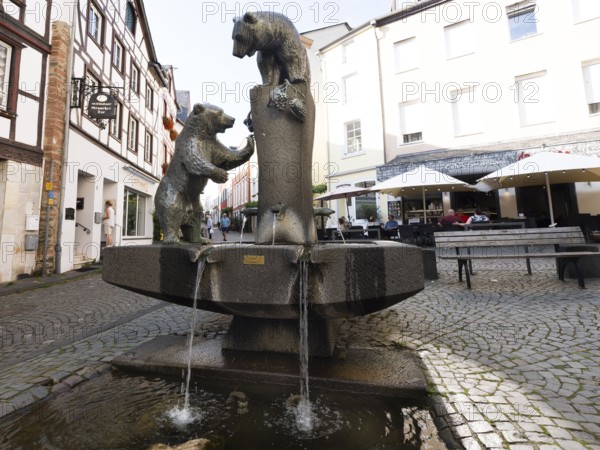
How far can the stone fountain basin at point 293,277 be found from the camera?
1941 millimetres

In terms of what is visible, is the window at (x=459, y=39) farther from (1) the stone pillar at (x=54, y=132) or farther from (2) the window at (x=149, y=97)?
(2) the window at (x=149, y=97)

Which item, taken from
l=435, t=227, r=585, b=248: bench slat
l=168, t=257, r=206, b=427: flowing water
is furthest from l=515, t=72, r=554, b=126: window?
l=168, t=257, r=206, b=427: flowing water

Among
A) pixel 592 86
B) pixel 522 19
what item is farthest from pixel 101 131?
pixel 592 86

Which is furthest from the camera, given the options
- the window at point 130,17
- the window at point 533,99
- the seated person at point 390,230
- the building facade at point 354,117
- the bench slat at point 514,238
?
the building facade at point 354,117

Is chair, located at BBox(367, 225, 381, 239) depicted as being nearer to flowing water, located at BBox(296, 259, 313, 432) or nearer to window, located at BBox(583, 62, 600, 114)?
flowing water, located at BBox(296, 259, 313, 432)

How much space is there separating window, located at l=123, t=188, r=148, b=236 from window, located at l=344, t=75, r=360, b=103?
12.0 meters

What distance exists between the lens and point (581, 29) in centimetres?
1132

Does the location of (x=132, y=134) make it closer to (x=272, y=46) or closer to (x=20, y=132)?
(x=20, y=132)

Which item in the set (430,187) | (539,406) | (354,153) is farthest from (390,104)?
(539,406)

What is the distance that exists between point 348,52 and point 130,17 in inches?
426

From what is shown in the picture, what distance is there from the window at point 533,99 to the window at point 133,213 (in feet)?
54.9

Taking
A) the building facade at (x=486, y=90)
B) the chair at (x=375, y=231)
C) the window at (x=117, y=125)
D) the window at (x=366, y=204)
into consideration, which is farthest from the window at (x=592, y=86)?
the window at (x=117, y=125)

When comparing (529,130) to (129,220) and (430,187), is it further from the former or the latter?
(129,220)

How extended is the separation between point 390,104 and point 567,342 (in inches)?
570
